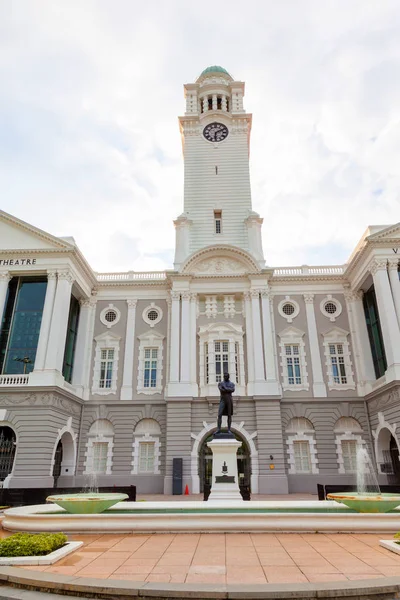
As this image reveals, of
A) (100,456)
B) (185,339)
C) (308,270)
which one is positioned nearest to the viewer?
(100,456)

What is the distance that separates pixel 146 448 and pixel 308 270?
17.5 meters

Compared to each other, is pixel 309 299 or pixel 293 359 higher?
pixel 309 299

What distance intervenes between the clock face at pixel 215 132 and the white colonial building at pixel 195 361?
8.80 m

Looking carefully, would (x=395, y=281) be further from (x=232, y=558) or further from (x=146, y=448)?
(x=232, y=558)

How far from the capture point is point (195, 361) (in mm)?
28531

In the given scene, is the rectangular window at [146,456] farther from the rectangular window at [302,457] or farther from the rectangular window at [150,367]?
the rectangular window at [302,457]

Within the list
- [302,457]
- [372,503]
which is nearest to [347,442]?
[302,457]

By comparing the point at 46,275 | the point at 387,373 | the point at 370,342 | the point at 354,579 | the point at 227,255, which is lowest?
the point at 354,579

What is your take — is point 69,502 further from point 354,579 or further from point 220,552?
point 354,579

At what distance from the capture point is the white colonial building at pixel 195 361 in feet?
82.0

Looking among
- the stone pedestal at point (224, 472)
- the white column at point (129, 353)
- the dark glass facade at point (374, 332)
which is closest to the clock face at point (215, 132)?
the white column at point (129, 353)

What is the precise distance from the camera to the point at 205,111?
37562 mm

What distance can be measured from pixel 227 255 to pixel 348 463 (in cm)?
1621

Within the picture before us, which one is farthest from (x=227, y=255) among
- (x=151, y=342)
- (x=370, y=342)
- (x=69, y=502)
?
(x=69, y=502)
